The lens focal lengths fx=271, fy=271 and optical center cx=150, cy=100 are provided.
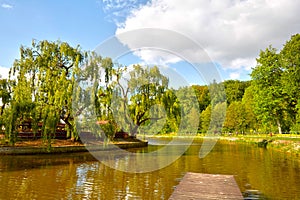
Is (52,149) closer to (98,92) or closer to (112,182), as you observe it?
(98,92)

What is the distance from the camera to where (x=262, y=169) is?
1327 centimetres

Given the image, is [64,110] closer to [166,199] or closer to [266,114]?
[166,199]

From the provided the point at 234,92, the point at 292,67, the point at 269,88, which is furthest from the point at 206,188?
the point at 234,92

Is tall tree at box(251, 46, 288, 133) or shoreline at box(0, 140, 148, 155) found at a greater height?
tall tree at box(251, 46, 288, 133)

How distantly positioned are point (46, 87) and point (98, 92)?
430cm

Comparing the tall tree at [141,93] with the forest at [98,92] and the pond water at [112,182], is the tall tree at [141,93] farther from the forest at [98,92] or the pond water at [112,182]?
the pond water at [112,182]

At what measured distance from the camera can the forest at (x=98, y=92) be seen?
1897cm

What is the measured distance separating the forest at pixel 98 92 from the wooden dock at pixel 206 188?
12.2 metres

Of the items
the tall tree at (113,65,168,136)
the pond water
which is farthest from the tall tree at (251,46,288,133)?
the pond water

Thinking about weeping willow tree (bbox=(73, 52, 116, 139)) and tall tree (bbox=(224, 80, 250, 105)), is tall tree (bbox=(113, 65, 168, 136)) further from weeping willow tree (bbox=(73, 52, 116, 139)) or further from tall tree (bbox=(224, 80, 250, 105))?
tall tree (bbox=(224, 80, 250, 105))

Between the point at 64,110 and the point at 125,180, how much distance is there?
497 inches

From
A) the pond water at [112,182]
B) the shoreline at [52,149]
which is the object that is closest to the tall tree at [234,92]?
the shoreline at [52,149]

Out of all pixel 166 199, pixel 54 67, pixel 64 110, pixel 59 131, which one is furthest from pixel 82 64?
pixel 166 199

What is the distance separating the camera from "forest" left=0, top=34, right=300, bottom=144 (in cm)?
1897
